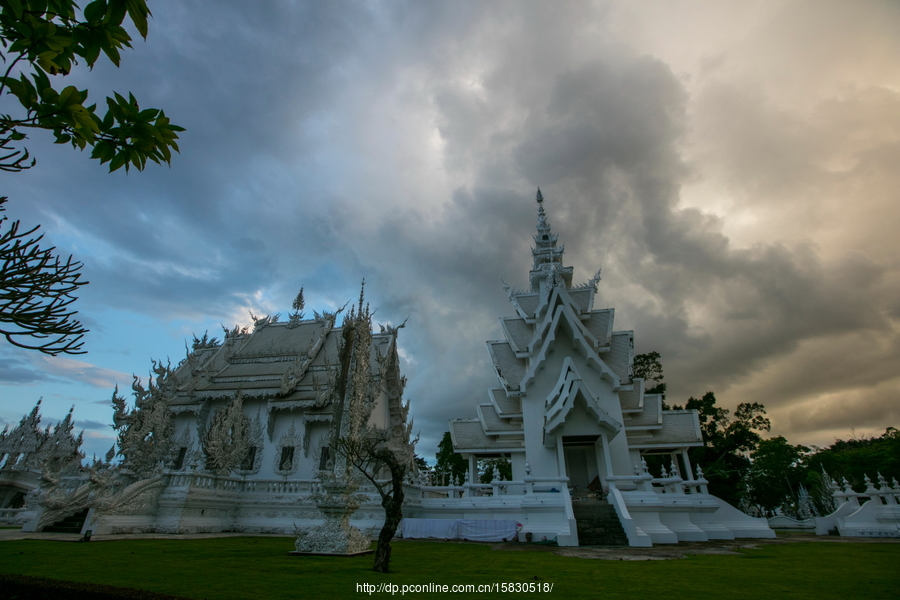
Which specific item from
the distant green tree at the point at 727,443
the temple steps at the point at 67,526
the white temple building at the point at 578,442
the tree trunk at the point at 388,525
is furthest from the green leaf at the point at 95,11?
the distant green tree at the point at 727,443

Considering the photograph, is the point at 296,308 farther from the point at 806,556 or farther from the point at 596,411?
the point at 806,556

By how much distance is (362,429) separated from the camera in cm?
1048

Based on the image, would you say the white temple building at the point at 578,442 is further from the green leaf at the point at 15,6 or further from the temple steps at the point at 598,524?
the green leaf at the point at 15,6

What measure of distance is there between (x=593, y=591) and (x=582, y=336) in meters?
14.2

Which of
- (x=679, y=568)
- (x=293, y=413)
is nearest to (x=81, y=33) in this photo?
(x=679, y=568)

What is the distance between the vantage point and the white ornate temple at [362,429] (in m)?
12.7

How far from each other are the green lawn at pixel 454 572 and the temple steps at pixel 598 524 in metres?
2.98

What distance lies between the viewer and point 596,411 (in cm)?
Answer: 1538

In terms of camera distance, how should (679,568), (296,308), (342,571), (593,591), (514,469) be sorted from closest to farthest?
1. (593,591)
2. (342,571)
3. (679,568)
4. (514,469)
5. (296,308)

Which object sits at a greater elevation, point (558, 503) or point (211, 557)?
point (558, 503)

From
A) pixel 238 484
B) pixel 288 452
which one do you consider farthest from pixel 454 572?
pixel 288 452

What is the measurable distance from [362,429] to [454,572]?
181 inches

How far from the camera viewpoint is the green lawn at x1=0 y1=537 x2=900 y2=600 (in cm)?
508

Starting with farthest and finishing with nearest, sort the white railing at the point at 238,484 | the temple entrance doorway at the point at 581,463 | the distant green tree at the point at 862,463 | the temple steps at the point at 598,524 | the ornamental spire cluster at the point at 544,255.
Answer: the distant green tree at the point at 862,463, the ornamental spire cluster at the point at 544,255, the temple entrance doorway at the point at 581,463, the white railing at the point at 238,484, the temple steps at the point at 598,524
